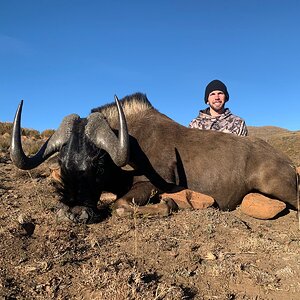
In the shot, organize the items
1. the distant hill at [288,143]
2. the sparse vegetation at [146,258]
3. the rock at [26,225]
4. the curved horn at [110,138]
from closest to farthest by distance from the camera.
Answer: the sparse vegetation at [146,258]
the rock at [26,225]
the curved horn at [110,138]
the distant hill at [288,143]

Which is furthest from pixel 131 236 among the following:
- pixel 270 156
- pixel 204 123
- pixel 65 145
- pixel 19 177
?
pixel 204 123

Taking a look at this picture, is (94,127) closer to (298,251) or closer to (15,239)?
(15,239)

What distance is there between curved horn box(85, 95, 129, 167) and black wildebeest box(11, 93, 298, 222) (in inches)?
0.5

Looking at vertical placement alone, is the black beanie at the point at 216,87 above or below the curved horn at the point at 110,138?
above

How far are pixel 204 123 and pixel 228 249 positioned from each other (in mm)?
4645

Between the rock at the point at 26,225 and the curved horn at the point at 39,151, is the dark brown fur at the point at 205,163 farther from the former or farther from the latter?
the rock at the point at 26,225

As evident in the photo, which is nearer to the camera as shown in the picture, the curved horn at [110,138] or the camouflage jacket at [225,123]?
the curved horn at [110,138]

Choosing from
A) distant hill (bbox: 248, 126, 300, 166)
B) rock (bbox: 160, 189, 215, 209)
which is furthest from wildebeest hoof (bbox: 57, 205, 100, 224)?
distant hill (bbox: 248, 126, 300, 166)

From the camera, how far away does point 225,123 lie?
8.08 meters

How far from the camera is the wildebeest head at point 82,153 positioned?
471cm

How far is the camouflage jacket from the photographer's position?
8008 mm

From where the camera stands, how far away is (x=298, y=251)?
3.97 metres

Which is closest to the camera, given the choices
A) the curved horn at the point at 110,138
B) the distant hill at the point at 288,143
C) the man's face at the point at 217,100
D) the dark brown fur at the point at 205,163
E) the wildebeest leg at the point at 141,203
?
the curved horn at the point at 110,138

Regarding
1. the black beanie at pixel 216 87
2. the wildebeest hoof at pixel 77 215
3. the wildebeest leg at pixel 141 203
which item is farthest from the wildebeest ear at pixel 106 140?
the black beanie at pixel 216 87
